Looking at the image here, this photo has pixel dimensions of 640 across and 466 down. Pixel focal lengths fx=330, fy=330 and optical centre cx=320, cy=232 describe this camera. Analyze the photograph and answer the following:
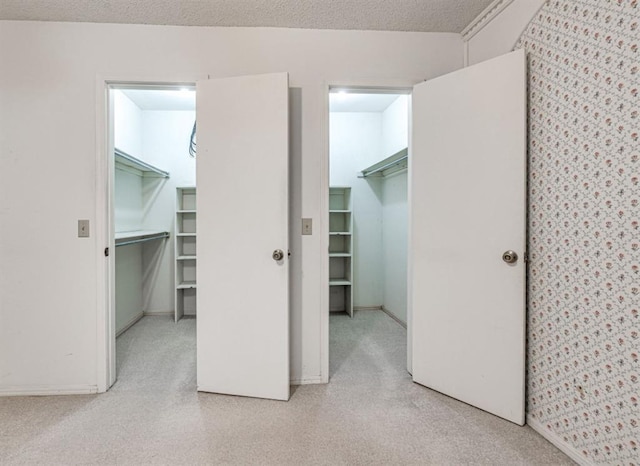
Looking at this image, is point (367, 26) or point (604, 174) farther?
point (367, 26)

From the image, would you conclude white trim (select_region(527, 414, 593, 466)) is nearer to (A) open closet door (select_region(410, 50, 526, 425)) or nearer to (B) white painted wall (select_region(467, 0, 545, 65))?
(A) open closet door (select_region(410, 50, 526, 425))

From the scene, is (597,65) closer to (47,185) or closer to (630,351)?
(630,351)

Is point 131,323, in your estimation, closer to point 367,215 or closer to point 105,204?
point 105,204

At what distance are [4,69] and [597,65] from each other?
124 inches

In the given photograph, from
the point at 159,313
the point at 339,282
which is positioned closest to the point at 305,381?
the point at 339,282

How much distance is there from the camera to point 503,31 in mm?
1883

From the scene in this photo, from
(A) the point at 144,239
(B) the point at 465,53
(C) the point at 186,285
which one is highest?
(B) the point at 465,53

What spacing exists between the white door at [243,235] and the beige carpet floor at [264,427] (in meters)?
0.22

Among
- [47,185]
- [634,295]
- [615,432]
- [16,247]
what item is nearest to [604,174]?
[634,295]

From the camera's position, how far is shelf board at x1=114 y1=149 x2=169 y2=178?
2759 mm

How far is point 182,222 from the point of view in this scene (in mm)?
3771

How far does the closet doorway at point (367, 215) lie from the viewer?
344 cm

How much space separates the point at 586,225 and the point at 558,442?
103cm

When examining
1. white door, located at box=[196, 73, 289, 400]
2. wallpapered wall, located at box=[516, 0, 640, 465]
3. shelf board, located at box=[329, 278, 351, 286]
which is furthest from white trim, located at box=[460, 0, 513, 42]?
shelf board, located at box=[329, 278, 351, 286]
